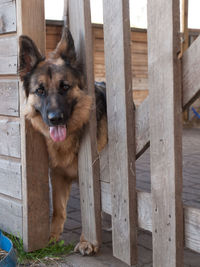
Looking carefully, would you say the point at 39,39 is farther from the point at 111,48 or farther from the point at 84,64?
the point at 111,48

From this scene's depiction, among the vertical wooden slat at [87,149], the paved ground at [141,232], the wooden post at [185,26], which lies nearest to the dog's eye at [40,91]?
the vertical wooden slat at [87,149]

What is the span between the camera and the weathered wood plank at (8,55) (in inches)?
113

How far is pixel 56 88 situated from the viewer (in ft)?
9.37

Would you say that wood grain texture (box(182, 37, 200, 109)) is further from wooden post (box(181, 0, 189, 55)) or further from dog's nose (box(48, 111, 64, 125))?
wooden post (box(181, 0, 189, 55))

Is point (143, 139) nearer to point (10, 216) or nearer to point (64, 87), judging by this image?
point (64, 87)

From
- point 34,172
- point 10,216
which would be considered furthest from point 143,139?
point 10,216

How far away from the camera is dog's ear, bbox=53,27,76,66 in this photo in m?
2.73

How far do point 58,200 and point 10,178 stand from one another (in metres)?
0.51

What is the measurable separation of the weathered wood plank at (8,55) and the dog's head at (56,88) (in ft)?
0.24

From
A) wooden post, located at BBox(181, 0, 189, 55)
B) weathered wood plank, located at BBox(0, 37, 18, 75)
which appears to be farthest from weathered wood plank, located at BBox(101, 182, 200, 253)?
wooden post, located at BBox(181, 0, 189, 55)

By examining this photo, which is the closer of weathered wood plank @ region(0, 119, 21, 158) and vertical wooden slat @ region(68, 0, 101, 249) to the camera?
vertical wooden slat @ region(68, 0, 101, 249)

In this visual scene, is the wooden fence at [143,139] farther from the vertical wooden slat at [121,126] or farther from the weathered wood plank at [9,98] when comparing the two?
the weathered wood plank at [9,98]

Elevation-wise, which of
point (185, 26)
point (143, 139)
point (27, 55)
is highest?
point (185, 26)

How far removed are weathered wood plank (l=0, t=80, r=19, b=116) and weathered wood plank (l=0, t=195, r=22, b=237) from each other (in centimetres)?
76
